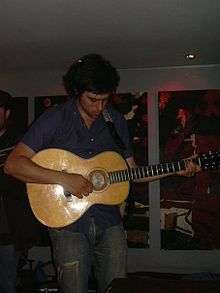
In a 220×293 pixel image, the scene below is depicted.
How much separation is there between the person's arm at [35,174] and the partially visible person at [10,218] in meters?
1.04

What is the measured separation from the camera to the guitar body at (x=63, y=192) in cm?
216

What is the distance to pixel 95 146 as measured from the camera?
7.26 feet

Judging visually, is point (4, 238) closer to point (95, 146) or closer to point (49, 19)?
point (95, 146)

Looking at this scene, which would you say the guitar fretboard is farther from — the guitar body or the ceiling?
the ceiling

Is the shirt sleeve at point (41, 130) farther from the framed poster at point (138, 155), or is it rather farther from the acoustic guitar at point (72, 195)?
the framed poster at point (138, 155)

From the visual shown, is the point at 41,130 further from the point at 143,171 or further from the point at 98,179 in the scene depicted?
the point at 143,171

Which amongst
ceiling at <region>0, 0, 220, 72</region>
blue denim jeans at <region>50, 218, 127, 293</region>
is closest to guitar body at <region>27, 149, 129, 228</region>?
blue denim jeans at <region>50, 218, 127, 293</region>

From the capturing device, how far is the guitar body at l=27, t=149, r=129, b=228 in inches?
85.1

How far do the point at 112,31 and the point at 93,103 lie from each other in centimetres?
151

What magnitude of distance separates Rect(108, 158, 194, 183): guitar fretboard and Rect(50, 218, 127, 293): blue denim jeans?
1.14ft

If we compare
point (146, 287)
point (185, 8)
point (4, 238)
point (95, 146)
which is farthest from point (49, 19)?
point (146, 287)

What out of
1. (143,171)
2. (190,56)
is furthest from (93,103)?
(190,56)

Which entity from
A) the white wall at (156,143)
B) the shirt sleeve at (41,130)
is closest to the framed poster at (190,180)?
the white wall at (156,143)

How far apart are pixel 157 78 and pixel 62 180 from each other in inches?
128
